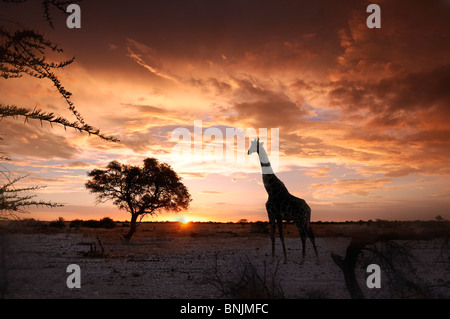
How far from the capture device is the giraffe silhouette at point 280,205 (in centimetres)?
1559

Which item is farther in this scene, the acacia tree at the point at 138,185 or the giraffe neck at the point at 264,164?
the acacia tree at the point at 138,185

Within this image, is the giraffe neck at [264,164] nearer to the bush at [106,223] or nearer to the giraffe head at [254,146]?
the giraffe head at [254,146]

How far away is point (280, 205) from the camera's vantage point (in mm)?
16031

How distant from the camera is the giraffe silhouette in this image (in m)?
15.6

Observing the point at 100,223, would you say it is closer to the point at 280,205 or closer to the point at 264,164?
the point at 264,164

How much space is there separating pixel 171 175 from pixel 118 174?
477 centimetres

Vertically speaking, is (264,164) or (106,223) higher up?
(264,164)

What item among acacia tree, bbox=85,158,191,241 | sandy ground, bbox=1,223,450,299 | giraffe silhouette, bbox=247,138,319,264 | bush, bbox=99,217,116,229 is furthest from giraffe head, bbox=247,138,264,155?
bush, bbox=99,217,116,229

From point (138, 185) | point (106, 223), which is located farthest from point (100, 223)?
point (138, 185)

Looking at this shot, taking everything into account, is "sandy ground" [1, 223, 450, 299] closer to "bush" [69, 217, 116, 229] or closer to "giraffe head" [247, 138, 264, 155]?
"giraffe head" [247, 138, 264, 155]

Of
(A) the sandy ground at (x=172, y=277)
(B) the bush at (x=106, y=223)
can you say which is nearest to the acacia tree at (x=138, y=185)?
(A) the sandy ground at (x=172, y=277)

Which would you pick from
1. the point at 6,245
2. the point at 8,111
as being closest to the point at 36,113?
the point at 8,111

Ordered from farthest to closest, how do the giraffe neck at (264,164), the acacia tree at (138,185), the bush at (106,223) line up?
1. the bush at (106,223)
2. the acacia tree at (138,185)
3. the giraffe neck at (264,164)
